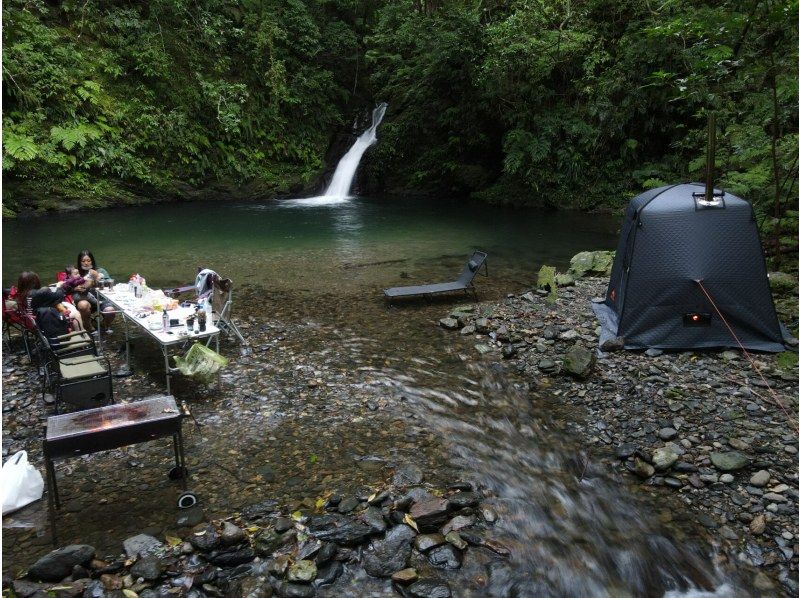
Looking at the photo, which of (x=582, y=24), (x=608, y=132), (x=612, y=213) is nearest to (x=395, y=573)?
(x=612, y=213)

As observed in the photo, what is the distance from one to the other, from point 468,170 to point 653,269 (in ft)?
59.3

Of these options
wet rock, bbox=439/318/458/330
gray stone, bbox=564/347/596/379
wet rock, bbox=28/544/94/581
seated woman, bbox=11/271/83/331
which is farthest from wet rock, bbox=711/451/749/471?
seated woman, bbox=11/271/83/331

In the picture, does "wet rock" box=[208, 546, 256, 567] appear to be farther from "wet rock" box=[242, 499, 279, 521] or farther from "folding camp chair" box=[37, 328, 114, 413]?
"folding camp chair" box=[37, 328, 114, 413]

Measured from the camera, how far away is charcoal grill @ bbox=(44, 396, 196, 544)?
13.3 ft

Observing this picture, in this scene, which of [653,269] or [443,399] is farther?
[653,269]

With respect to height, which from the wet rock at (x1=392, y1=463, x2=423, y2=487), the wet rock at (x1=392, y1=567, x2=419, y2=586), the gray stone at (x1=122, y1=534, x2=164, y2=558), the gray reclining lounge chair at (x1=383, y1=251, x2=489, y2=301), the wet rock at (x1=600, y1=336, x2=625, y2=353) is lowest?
the wet rock at (x1=392, y1=567, x2=419, y2=586)

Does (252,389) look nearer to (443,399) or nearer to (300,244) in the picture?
(443,399)

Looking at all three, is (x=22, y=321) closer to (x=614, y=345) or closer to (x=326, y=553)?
(x=326, y=553)

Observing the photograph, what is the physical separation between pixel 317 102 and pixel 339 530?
25.6 metres

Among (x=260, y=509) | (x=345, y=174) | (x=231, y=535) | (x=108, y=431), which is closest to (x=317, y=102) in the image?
(x=345, y=174)

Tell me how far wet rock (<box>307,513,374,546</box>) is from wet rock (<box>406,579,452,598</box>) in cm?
57

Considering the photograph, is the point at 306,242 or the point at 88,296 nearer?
the point at 88,296

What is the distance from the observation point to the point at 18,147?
1728 centimetres

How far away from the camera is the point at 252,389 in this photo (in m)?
6.52
